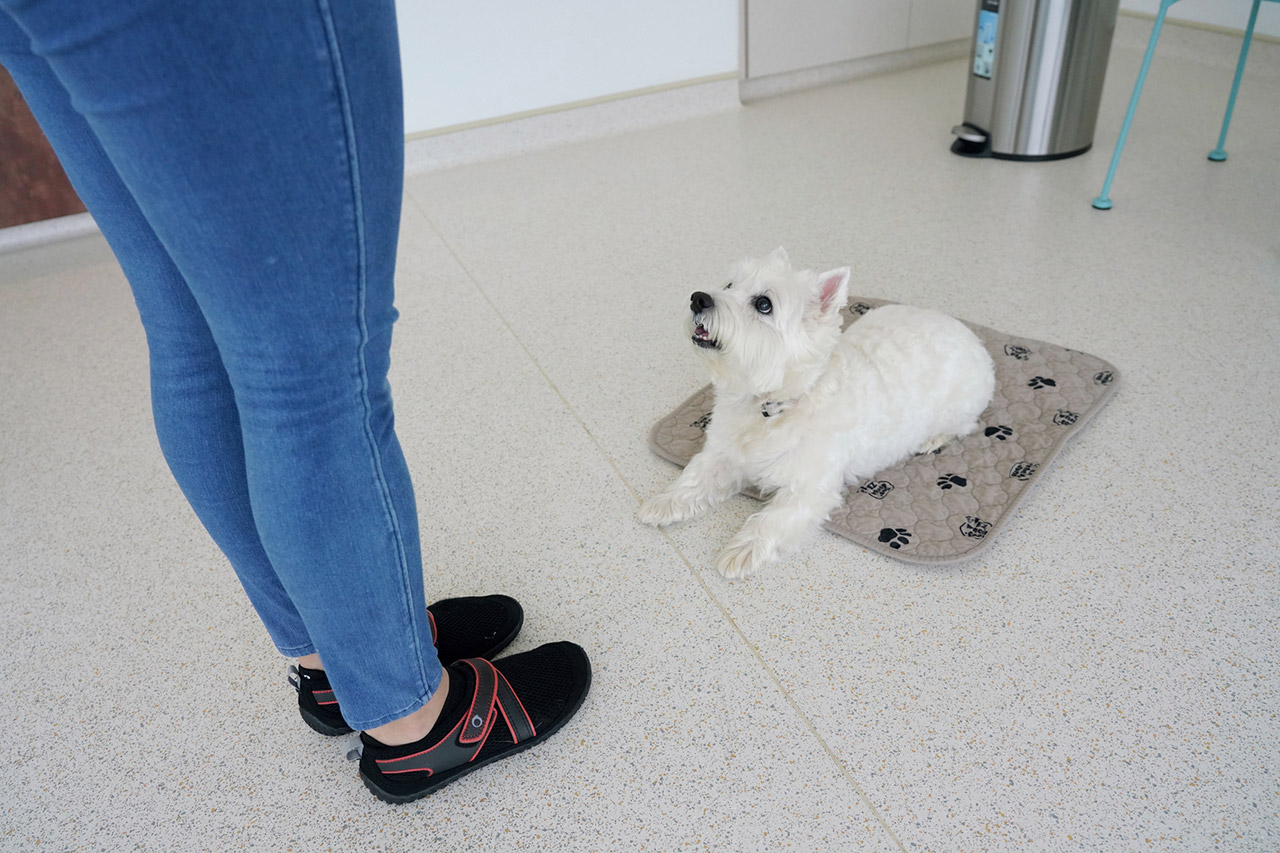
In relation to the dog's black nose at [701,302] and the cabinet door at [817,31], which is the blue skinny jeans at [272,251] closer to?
the dog's black nose at [701,302]

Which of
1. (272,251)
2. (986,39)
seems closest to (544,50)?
(986,39)

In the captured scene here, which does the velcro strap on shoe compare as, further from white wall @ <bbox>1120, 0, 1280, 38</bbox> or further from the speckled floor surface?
white wall @ <bbox>1120, 0, 1280, 38</bbox>

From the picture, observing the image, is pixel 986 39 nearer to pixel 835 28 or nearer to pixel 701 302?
pixel 835 28

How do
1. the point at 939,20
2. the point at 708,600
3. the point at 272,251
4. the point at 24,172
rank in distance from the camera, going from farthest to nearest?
the point at 939,20 → the point at 24,172 → the point at 708,600 → the point at 272,251

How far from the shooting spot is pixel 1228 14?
337 centimetres

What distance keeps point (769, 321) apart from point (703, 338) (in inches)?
4.2

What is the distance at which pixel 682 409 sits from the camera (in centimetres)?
172

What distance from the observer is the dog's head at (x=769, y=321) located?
123cm

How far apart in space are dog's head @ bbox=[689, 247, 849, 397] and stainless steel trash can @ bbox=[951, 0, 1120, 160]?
197 centimetres

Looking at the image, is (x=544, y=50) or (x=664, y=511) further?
(x=544, y=50)

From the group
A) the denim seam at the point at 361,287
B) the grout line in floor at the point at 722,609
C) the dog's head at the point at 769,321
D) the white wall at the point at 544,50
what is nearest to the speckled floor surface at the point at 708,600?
the grout line in floor at the point at 722,609

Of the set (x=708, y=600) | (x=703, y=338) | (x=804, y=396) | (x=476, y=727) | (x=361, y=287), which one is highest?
(x=361, y=287)

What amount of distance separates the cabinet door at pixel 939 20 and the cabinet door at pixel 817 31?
41mm

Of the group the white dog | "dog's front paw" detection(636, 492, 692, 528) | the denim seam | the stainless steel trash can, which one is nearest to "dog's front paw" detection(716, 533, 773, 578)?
the white dog
